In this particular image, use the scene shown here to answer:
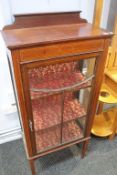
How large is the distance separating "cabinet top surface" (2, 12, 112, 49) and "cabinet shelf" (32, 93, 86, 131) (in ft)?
1.52

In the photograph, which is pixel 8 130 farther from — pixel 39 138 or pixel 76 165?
pixel 76 165

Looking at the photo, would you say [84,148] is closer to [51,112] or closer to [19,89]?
[51,112]

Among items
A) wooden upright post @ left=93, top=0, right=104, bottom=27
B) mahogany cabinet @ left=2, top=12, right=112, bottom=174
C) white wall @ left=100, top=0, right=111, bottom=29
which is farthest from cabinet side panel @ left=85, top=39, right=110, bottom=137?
white wall @ left=100, top=0, right=111, bottom=29

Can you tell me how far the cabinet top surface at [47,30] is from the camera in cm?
75

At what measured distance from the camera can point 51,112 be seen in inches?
48.3

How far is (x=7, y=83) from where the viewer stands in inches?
49.7

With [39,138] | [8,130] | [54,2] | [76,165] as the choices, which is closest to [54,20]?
[54,2]

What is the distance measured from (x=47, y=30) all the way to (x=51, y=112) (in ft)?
1.97

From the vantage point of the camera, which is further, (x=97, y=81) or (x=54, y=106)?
(x=54, y=106)

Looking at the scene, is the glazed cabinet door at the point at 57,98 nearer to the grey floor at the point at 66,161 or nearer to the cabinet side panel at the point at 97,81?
the cabinet side panel at the point at 97,81

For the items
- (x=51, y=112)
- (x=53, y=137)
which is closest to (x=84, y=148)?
(x=53, y=137)

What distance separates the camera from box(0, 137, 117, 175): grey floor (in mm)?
1423

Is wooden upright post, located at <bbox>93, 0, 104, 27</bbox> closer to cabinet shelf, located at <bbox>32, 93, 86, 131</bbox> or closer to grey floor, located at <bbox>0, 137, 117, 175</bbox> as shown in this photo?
cabinet shelf, located at <bbox>32, 93, 86, 131</bbox>

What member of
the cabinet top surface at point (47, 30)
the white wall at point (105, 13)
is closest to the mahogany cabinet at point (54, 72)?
the cabinet top surface at point (47, 30)
